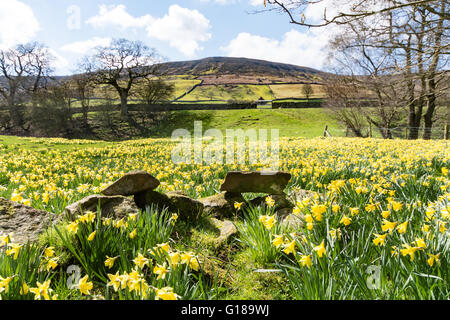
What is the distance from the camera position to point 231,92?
8319 centimetres

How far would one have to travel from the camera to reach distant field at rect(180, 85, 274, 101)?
2963 inches

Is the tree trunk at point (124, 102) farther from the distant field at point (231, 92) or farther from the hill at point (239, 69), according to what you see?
the hill at point (239, 69)

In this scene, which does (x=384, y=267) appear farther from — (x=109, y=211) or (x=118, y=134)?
(x=118, y=134)

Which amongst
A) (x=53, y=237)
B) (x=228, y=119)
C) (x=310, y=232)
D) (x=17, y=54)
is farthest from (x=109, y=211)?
(x=17, y=54)

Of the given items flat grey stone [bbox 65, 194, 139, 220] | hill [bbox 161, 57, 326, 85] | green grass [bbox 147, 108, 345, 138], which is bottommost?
flat grey stone [bbox 65, 194, 139, 220]

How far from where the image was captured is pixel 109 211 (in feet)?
8.54

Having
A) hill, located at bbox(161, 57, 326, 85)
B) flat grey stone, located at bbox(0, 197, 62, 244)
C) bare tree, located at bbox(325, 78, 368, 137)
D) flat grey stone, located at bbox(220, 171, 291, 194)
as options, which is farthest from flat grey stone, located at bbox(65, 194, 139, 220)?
hill, located at bbox(161, 57, 326, 85)

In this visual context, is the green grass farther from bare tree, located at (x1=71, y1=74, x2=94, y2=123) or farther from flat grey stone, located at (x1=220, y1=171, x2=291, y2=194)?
flat grey stone, located at (x1=220, y1=171, x2=291, y2=194)

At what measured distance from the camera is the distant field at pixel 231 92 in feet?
247

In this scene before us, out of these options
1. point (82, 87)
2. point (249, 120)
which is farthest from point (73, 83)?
point (249, 120)

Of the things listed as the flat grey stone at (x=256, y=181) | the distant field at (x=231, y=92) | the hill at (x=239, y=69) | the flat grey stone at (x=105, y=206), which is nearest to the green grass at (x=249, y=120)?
the distant field at (x=231, y=92)

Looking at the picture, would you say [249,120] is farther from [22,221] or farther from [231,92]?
[231,92]
